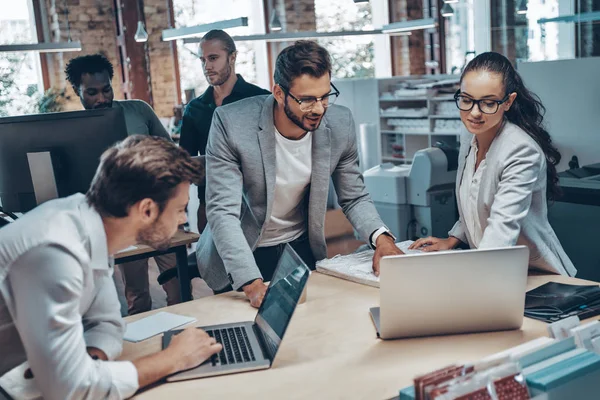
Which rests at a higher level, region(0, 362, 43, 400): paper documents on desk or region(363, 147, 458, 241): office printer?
region(0, 362, 43, 400): paper documents on desk

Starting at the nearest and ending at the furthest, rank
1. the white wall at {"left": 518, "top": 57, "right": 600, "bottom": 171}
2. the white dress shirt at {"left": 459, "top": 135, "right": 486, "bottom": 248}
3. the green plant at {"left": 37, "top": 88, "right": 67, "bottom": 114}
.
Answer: the white dress shirt at {"left": 459, "top": 135, "right": 486, "bottom": 248}
the white wall at {"left": 518, "top": 57, "right": 600, "bottom": 171}
the green plant at {"left": 37, "top": 88, "right": 67, "bottom": 114}

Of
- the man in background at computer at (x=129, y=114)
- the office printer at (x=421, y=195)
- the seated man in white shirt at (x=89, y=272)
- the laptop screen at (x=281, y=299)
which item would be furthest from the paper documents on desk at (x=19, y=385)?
the office printer at (x=421, y=195)

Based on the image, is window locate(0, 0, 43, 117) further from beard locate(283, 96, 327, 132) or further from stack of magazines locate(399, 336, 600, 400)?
stack of magazines locate(399, 336, 600, 400)

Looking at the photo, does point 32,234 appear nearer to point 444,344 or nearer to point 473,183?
point 444,344

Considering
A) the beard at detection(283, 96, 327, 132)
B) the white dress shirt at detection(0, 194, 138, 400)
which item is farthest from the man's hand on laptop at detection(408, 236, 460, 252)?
the white dress shirt at detection(0, 194, 138, 400)

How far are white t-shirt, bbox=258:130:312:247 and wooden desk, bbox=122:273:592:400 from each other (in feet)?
1.29

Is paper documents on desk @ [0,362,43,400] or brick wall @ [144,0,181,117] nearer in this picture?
paper documents on desk @ [0,362,43,400]

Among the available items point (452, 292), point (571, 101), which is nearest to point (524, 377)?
point (452, 292)

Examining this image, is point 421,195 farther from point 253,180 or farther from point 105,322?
point 105,322

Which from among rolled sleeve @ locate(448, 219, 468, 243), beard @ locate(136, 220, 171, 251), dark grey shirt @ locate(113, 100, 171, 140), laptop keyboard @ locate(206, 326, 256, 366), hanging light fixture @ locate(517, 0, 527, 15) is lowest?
laptop keyboard @ locate(206, 326, 256, 366)

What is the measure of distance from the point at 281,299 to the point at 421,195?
2863 mm

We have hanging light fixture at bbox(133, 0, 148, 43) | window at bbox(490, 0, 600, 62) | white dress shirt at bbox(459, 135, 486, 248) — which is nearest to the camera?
white dress shirt at bbox(459, 135, 486, 248)

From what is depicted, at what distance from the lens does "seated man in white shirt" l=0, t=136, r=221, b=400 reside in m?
1.36

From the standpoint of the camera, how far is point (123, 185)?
1474mm
